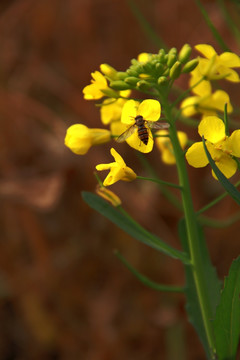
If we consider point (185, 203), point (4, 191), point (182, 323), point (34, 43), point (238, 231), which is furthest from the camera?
point (34, 43)

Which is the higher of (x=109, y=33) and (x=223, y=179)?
(x=223, y=179)

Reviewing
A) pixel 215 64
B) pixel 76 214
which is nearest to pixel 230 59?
pixel 215 64

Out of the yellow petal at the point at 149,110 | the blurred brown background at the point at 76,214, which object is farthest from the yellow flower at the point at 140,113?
the blurred brown background at the point at 76,214

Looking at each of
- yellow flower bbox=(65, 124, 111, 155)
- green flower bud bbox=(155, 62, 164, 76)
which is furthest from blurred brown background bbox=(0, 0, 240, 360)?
green flower bud bbox=(155, 62, 164, 76)

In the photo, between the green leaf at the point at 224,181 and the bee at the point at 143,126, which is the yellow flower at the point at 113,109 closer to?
the bee at the point at 143,126

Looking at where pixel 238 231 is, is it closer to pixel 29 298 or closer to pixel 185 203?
pixel 29 298

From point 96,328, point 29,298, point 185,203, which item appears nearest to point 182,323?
point 96,328

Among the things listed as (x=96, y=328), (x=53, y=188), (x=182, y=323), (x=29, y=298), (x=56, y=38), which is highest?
(x=56, y=38)

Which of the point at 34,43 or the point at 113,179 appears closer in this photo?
the point at 113,179
